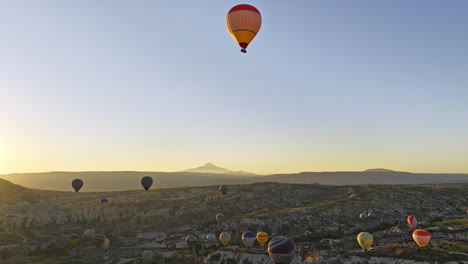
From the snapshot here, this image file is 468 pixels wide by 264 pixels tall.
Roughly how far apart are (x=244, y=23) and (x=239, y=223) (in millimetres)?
58202

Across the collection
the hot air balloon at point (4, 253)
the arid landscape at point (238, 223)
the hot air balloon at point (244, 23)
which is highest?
the hot air balloon at point (244, 23)

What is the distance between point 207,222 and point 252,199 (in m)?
24.7

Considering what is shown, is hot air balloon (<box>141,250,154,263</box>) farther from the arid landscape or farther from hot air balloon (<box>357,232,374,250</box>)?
hot air balloon (<box>357,232,374,250</box>)

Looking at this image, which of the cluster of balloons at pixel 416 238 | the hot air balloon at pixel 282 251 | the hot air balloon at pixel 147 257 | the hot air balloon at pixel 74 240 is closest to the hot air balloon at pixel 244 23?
the hot air balloon at pixel 282 251

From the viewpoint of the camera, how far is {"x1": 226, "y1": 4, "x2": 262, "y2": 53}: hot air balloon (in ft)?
162

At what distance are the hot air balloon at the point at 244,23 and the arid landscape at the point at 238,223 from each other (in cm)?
3432

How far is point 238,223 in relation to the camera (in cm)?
9281

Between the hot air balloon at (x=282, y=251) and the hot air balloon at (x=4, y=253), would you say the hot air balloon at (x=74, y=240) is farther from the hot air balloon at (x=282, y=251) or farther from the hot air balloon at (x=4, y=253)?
the hot air balloon at (x=282, y=251)

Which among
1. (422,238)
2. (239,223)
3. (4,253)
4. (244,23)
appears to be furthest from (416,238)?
(4,253)

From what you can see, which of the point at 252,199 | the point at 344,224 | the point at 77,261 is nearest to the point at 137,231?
the point at 77,261

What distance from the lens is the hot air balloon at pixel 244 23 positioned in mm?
49406

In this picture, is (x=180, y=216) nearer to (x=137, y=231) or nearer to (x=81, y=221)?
(x=137, y=231)

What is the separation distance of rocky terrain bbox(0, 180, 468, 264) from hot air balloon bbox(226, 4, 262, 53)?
34.3 meters

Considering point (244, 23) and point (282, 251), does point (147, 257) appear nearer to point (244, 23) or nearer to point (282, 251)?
point (282, 251)
